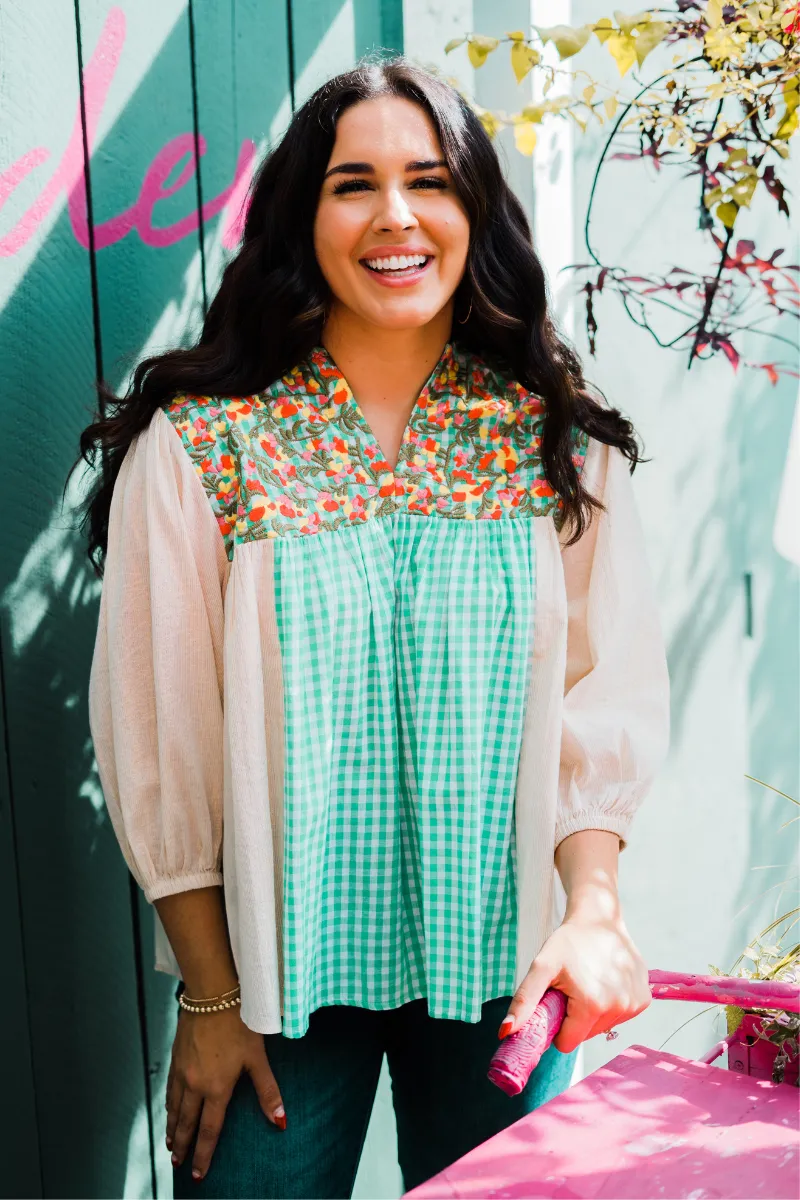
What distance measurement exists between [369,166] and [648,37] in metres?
0.63

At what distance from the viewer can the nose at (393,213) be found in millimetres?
1358

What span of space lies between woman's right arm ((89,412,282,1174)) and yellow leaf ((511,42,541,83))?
0.95 metres

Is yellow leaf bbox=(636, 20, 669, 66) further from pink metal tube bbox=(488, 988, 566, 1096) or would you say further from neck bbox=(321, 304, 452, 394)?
pink metal tube bbox=(488, 988, 566, 1096)

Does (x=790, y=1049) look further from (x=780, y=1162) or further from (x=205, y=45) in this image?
(x=205, y=45)

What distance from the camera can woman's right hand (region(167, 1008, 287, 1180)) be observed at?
1341mm

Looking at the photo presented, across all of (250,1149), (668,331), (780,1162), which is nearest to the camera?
(780,1162)

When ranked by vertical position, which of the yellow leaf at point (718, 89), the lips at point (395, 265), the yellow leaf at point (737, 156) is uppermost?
the yellow leaf at point (718, 89)

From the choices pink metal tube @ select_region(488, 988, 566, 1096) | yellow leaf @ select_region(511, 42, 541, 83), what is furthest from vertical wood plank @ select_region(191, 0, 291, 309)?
pink metal tube @ select_region(488, 988, 566, 1096)

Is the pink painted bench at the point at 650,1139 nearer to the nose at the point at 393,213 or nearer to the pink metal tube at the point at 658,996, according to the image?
the pink metal tube at the point at 658,996

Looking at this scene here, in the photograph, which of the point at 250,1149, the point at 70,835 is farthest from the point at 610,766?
the point at 70,835

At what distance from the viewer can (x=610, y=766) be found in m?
1.42

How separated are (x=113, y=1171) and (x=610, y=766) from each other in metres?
1.04

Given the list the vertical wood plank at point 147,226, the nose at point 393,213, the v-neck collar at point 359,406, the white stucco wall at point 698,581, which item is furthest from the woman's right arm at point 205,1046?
the white stucco wall at point 698,581

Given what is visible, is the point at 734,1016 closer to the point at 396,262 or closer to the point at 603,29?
the point at 396,262
